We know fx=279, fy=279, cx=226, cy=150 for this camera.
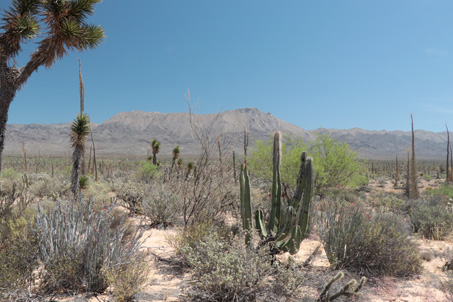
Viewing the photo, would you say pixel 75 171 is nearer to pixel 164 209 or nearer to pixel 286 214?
pixel 164 209

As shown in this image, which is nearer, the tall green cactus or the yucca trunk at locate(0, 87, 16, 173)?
the tall green cactus

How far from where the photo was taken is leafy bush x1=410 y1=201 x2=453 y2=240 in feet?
26.5

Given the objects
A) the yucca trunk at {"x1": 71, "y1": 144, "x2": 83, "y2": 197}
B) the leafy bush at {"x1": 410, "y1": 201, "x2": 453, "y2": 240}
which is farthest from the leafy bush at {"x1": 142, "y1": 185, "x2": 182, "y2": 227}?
the leafy bush at {"x1": 410, "y1": 201, "x2": 453, "y2": 240}

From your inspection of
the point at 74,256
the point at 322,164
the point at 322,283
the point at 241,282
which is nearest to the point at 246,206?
the point at 241,282

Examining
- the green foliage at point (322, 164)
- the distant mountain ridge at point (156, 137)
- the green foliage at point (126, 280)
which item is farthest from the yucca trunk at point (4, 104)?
the distant mountain ridge at point (156, 137)

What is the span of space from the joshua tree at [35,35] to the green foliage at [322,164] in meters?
8.34

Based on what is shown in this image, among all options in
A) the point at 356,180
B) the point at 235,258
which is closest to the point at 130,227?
the point at 235,258

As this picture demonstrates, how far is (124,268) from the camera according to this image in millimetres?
4270

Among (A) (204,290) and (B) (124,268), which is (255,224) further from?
(B) (124,268)

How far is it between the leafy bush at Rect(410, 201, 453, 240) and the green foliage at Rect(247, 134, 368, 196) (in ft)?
11.2

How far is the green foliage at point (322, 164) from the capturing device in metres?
11.4

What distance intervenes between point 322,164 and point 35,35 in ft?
35.6

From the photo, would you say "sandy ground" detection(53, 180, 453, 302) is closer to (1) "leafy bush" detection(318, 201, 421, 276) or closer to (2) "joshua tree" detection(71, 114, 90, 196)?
(1) "leafy bush" detection(318, 201, 421, 276)

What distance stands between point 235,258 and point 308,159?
2420 mm
